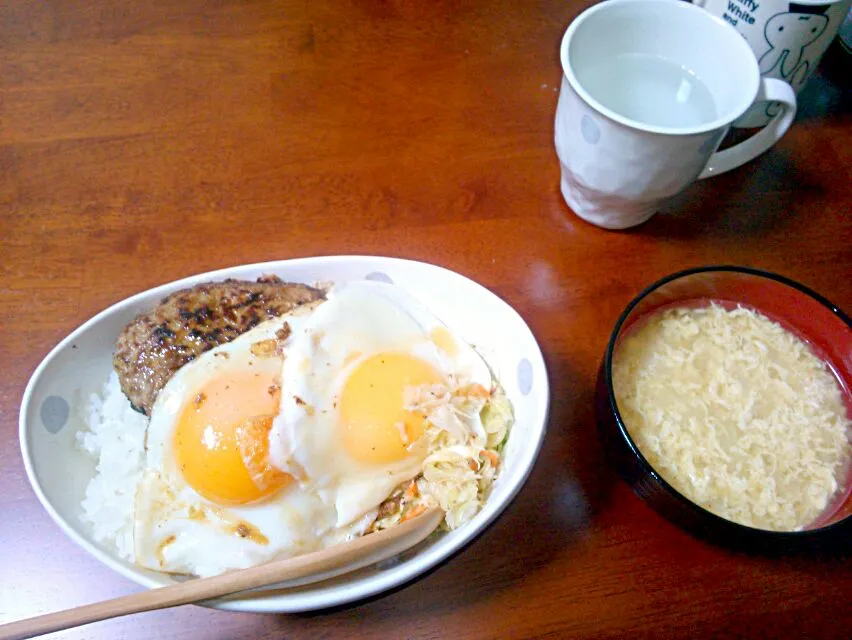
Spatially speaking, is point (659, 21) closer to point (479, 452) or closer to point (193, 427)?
point (479, 452)

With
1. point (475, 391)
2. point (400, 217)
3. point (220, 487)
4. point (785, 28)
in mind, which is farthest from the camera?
point (400, 217)

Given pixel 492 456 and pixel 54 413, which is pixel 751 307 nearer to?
pixel 492 456

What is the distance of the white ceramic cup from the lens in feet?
3.25

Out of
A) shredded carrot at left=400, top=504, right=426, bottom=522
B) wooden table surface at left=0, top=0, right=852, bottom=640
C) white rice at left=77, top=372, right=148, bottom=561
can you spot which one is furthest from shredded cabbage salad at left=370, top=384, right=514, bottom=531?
white rice at left=77, top=372, right=148, bottom=561

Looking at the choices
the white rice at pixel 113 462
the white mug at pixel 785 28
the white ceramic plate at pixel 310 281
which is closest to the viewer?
the white ceramic plate at pixel 310 281

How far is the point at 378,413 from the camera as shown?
0.92 metres

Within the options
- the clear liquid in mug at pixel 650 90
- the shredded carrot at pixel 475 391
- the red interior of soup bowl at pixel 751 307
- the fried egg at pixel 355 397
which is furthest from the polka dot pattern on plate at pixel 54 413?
the clear liquid in mug at pixel 650 90

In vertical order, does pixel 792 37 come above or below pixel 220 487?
above

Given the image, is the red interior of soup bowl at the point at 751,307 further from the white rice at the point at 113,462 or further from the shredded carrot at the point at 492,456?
the white rice at the point at 113,462

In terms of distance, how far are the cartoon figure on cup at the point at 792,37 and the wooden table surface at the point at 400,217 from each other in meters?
0.22

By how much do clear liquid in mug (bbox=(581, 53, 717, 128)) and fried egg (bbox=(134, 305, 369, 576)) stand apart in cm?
74

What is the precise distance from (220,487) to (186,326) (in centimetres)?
25

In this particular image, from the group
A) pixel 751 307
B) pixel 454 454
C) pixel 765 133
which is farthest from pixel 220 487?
pixel 765 133

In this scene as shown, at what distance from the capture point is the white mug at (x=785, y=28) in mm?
1047
